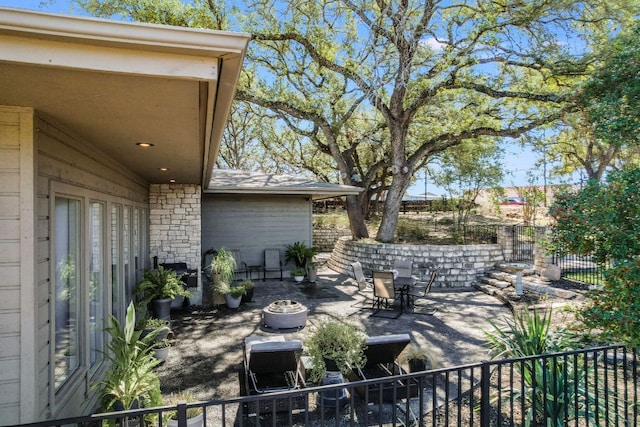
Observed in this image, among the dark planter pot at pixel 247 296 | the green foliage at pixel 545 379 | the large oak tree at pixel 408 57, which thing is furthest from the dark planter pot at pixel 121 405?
the large oak tree at pixel 408 57

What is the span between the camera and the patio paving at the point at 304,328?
4.41m

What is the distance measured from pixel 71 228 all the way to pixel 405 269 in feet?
22.8

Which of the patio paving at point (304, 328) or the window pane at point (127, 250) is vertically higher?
the window pane at point (127, 250)

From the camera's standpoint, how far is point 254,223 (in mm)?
10984

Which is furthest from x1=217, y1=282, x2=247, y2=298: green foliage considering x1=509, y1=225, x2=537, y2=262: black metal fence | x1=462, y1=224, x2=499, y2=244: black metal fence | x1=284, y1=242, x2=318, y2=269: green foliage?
x1=509, y1=225, x2=537, y2=262: black metal fence

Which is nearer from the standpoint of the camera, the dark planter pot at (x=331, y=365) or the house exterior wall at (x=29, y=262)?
the house exterior wall at (x=29, y=262)

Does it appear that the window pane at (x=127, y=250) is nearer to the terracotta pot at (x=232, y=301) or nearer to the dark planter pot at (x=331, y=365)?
the terracotta pot at (x=232, y=301)

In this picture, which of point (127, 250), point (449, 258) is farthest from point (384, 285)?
point (127, 250)

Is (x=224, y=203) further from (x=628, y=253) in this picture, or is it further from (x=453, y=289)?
(x=628, y=253)

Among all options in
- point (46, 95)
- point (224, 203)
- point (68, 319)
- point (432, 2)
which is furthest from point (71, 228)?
point (432, 2)

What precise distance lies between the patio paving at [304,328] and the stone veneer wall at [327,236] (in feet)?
25.3

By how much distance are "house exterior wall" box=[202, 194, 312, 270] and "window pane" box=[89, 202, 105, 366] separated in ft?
21.7

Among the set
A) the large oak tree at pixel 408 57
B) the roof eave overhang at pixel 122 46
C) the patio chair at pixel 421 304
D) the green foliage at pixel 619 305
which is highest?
the large oak tree at pixel 408 57

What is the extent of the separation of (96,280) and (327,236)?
46.8 feet
